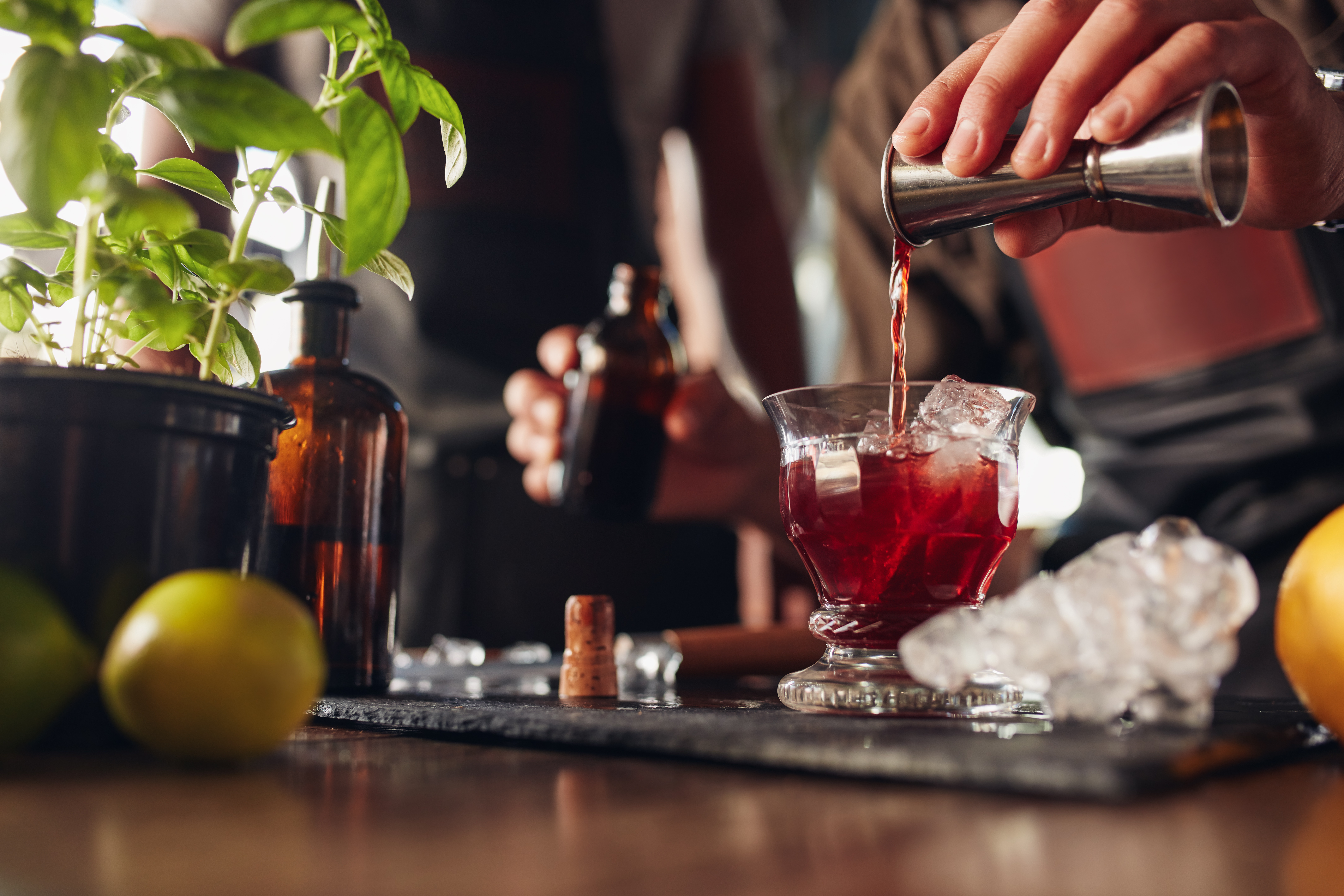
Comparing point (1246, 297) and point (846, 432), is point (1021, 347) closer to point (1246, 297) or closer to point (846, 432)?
point (1246, 297)

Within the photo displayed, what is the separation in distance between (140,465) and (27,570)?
0.09 meters

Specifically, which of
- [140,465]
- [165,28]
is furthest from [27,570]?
[165,28]

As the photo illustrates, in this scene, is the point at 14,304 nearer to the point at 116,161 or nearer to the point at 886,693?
the point at 116,161

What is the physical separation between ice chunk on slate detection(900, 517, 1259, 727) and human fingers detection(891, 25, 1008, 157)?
16.3 inches

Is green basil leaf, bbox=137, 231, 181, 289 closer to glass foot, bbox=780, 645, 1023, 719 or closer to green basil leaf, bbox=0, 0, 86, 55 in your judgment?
green basil leaf, bbox=0, 0, 86, 55

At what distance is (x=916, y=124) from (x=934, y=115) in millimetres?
21

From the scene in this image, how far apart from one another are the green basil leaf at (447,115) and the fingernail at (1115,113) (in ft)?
1.50

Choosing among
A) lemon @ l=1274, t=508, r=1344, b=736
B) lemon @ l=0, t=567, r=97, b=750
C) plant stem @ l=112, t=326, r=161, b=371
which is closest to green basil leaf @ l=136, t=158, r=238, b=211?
plant stem @ l=112, t=326, r=161, b=371

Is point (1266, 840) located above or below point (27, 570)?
below

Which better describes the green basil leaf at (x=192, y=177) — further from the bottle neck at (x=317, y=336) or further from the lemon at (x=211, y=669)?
the lemon at (x=211, y=669)

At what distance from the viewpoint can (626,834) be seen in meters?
0.45

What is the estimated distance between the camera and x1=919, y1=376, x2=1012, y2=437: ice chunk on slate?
83 centimetres

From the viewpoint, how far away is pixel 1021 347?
7.89ft

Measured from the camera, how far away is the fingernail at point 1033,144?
0.81 metres
